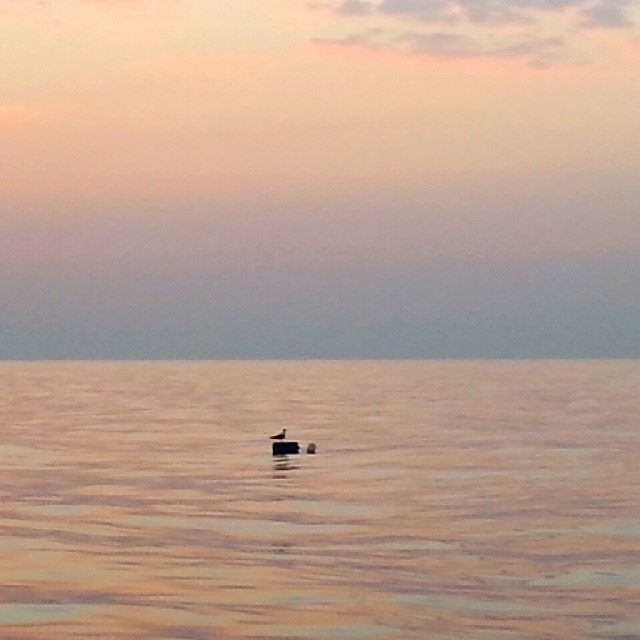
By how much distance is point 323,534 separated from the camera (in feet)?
108

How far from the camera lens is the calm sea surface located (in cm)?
2333

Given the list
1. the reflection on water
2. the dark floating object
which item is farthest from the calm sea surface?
the dark floating object

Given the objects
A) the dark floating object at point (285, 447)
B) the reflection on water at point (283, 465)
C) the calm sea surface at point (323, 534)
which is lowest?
the calm sea surface at point (323, 534)

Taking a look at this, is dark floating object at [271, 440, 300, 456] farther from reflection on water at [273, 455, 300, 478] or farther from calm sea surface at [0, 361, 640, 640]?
calm sea surface at [0, 361, 640, 640]

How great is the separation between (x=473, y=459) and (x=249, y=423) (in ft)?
85.7

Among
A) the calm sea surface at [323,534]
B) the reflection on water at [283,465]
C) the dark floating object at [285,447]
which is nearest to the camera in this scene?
the calm sea surface at [323,534]

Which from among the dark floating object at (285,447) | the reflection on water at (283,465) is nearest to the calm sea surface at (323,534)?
the reflection on water at (283,465)

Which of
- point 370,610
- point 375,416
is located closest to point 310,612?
point 370,610

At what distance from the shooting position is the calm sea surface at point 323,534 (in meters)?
23.3

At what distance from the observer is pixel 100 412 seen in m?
89.8

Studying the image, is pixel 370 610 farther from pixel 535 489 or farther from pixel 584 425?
pixel 584 425

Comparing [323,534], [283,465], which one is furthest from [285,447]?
[323,534]

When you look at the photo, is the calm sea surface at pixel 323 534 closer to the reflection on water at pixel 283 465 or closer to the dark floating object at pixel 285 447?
the reflection on water at pixel 283 465

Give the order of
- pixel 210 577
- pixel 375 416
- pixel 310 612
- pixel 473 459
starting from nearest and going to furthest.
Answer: pixel 310 612 < pixel 210 577 < pixel 473 459 < pixel 375 416
